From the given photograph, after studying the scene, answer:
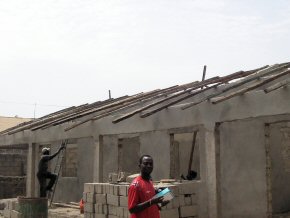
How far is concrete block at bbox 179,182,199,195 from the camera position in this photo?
8693 mm

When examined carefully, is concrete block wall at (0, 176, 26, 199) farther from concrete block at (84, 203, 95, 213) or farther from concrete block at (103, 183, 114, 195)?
concrete block at (103, 183, 114, 195)

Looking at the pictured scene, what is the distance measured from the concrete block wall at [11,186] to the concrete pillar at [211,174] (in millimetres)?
13227

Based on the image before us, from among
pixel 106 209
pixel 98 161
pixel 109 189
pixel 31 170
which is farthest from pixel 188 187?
pixel 31 170

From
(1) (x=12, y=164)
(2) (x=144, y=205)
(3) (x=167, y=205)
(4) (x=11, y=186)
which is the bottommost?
(4) (x=11, y=186)

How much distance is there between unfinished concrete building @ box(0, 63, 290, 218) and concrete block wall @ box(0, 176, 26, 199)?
5.23m

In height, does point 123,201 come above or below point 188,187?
below

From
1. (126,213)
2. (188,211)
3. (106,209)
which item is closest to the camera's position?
(126,213)

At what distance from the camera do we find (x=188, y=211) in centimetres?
875

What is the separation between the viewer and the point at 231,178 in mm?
10562

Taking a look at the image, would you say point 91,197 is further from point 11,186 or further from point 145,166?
point 11,186

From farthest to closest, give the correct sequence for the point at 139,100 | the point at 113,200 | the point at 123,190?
the point at 139,100, the point at 113,200, the point at 123,190

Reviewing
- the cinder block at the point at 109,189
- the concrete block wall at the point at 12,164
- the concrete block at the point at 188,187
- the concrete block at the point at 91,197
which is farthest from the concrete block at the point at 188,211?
the concrete block wall at the point at 12,164

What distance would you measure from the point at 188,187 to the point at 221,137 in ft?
8.28

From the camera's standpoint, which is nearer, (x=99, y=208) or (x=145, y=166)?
(x=145, y=166)
